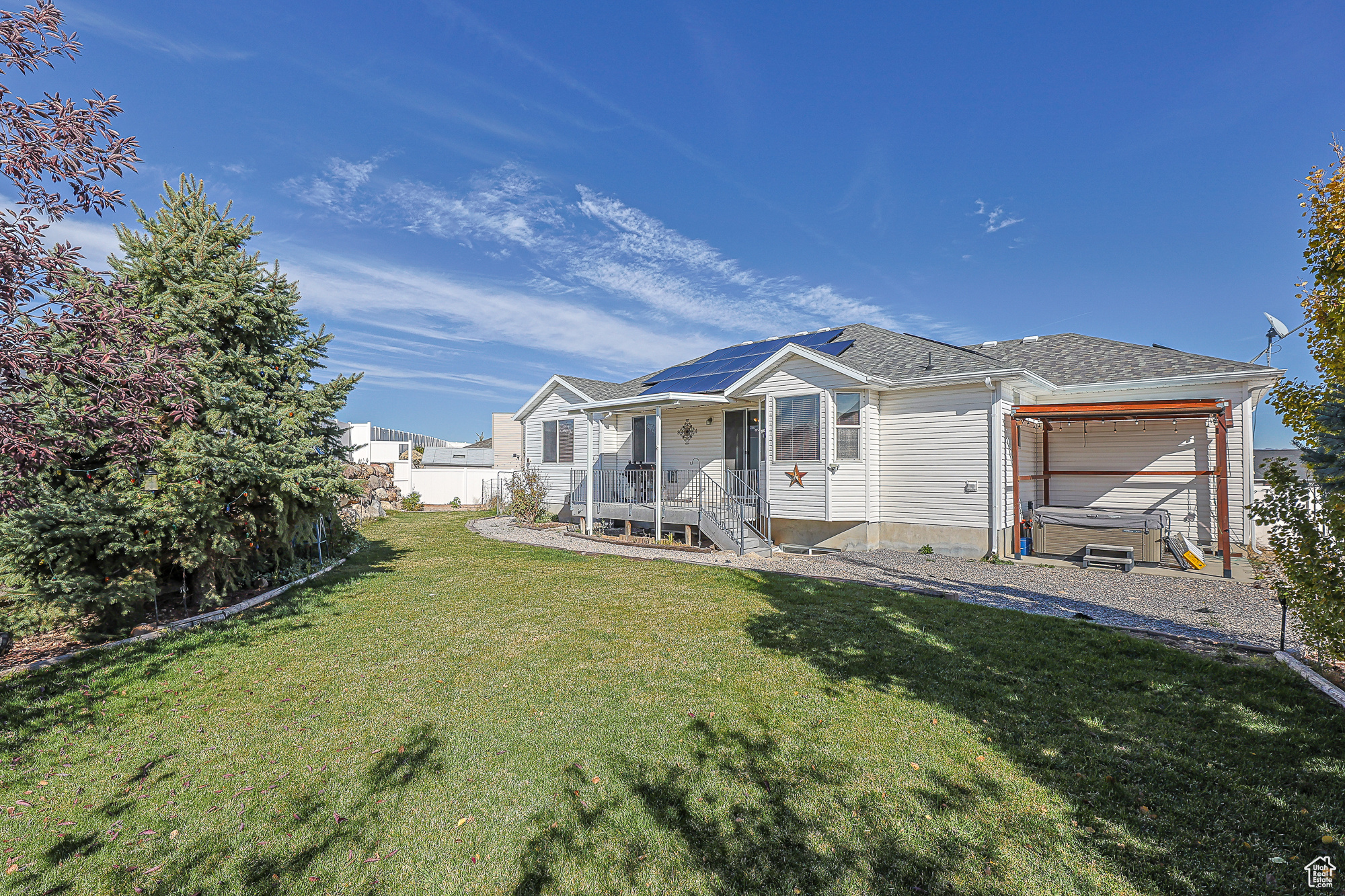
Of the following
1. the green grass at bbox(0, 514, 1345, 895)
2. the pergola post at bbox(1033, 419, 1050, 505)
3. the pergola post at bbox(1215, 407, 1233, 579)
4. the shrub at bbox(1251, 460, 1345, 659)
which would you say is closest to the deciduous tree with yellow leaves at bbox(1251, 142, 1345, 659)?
the shrub at bbox(1251, 460, 1345, 659)

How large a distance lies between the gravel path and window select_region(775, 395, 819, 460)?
241 cm

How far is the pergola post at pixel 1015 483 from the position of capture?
11.9 m

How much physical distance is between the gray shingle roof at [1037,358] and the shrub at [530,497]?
526cm

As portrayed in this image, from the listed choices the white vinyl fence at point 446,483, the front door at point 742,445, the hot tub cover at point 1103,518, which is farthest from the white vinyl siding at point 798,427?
the white vinyl fence at point 446,483

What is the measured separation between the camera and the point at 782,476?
42.5 ft

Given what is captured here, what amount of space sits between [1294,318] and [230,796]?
20.0m

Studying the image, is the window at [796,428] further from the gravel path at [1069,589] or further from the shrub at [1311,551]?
the shrub at [1311,551]

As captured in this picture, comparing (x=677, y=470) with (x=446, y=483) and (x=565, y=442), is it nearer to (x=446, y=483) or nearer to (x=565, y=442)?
(x=565, y=442)

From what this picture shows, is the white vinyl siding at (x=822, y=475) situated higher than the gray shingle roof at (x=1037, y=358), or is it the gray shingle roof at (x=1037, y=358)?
the gray shingle roof at (x=1037, y=358)

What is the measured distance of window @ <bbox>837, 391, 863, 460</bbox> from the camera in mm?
12523

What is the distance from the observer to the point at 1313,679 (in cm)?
Answer: 473

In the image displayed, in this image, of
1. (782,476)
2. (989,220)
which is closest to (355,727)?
(782,476)

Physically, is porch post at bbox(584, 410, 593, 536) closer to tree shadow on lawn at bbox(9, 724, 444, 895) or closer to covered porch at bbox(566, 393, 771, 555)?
covered porch at bbox(566, 393, 771, 555)

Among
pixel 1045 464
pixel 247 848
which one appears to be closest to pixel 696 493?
pixel 1045 464
